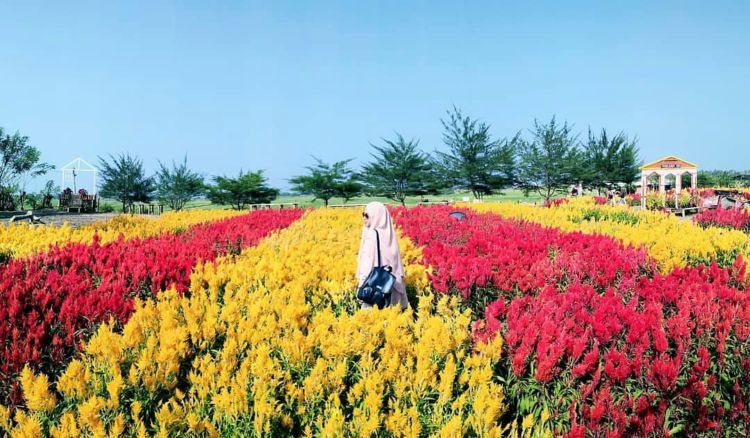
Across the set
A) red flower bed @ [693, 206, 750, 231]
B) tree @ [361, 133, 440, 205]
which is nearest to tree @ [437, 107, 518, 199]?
tree @ [361, 133, 440, 205]

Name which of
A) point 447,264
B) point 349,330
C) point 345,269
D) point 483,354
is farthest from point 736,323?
point 345,269

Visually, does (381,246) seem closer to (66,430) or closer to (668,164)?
(66,430)

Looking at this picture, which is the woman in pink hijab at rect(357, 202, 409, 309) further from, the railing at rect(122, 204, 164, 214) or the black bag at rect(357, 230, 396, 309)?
the railing at rect(122, 204, 164, 214)

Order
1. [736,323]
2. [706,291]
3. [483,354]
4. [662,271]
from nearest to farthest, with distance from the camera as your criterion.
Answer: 1. [483,354]
2. [736,323]
3. [706,291]
4. [662,271]

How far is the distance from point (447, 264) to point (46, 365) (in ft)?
10.6

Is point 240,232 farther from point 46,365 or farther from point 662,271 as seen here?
Answer: point 662,271

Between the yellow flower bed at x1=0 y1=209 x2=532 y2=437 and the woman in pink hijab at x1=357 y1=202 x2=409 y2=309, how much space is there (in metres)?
0.77

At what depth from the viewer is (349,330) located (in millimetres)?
→ 2809

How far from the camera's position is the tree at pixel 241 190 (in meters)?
36.9

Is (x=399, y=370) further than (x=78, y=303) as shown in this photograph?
No

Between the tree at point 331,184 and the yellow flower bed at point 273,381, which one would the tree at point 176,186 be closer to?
the tree at point 331,184

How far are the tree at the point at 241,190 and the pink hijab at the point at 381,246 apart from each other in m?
33.7

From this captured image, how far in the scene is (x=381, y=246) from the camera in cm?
427

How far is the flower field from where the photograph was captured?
2221mm
